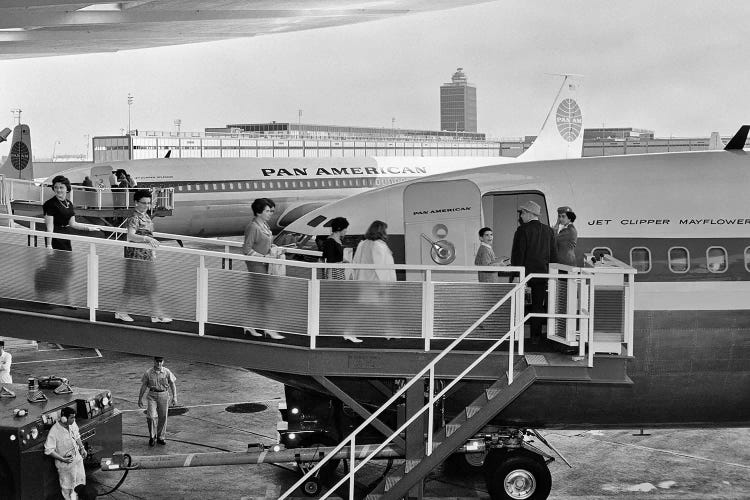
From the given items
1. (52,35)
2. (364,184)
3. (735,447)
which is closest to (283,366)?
(735,447)

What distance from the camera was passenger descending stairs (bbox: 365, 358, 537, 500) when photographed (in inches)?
441

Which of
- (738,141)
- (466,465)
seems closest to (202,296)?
(466,465)

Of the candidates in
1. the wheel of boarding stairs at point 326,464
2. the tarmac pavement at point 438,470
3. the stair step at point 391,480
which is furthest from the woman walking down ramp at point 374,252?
the tarmac pavement at point 438,470

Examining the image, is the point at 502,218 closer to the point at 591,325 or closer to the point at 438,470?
the point at 438,470

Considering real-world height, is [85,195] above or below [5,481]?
above

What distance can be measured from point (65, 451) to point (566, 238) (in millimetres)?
6994

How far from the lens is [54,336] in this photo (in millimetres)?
11906

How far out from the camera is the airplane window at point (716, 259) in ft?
41.6

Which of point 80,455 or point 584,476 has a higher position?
point 80,455

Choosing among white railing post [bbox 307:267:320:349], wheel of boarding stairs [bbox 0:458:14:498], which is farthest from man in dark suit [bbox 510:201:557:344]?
wheel of boarding stairs [bbox 0:458:14:498]

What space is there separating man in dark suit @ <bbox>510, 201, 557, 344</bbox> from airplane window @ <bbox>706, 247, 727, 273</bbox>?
87.1 inches

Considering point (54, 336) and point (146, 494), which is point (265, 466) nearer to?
point (146, 494)

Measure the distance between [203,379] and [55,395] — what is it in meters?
8.48

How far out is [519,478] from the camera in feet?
42.1
